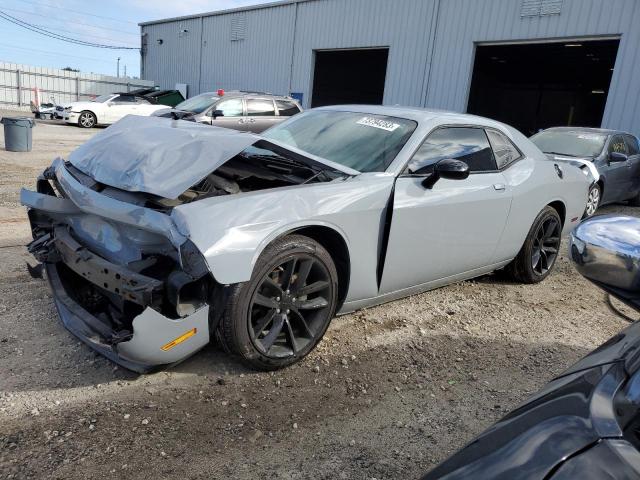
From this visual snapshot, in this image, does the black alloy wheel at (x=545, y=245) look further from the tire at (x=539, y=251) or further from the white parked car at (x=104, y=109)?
the white parked car at (x=104, y=109)

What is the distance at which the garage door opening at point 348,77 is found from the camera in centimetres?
2423

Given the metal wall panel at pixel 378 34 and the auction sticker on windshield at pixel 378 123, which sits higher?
the metal wall panel at pixel 378 34

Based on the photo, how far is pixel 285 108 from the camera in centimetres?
1370

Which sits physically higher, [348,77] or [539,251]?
[348,77]

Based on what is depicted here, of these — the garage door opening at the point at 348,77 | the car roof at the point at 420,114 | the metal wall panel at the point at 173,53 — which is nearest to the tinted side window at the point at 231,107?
the car roof at the point at 420,114

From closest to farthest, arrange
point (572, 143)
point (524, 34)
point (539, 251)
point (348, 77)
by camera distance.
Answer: point (539, 251), point (572, 143), point (524, 34), point (348, 77)

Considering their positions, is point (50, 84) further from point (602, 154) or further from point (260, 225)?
point (260, 225)

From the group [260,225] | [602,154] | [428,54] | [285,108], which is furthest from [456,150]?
[428,54]

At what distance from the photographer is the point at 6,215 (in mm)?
5945

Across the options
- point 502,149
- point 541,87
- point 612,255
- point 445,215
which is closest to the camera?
point 612,255

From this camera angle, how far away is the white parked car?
19.0m

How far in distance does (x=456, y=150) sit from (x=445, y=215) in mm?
634

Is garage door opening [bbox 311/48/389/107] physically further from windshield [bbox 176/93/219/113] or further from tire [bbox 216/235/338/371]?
tire [bbox 216/235/338/371]

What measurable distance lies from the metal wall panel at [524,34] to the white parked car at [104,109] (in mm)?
10093
